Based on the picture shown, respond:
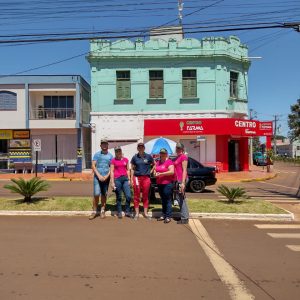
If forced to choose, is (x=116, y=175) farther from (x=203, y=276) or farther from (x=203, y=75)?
(x=203, y=75)

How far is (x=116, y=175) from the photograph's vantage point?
33.5 feet

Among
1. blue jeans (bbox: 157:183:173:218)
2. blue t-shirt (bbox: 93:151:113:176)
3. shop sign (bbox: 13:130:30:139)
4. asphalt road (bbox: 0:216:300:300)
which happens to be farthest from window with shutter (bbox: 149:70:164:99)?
asphalt road (bbox: 0:216:300:300)

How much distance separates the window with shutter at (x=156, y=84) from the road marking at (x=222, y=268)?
21879 millimetres

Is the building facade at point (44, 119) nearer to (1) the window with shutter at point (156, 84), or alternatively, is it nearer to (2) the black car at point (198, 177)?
(1) the window with shutter at point (156, 84)

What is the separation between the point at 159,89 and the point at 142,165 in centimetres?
2065

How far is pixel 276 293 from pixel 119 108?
25.8 m

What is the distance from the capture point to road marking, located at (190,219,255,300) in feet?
17.1

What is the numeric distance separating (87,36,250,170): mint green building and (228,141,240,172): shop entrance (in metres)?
2.01

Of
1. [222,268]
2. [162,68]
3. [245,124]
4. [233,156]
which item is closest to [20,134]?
[162,68]

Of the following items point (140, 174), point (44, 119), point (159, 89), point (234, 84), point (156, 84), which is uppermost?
point (234, 84)

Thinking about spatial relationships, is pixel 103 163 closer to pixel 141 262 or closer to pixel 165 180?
pixel 165 180

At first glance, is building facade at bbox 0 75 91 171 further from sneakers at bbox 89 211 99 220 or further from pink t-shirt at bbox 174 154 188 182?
pink t-shirt at bbox 174 154 188 182

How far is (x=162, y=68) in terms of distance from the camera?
30.2 m

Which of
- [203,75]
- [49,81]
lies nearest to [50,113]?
[49,81]
